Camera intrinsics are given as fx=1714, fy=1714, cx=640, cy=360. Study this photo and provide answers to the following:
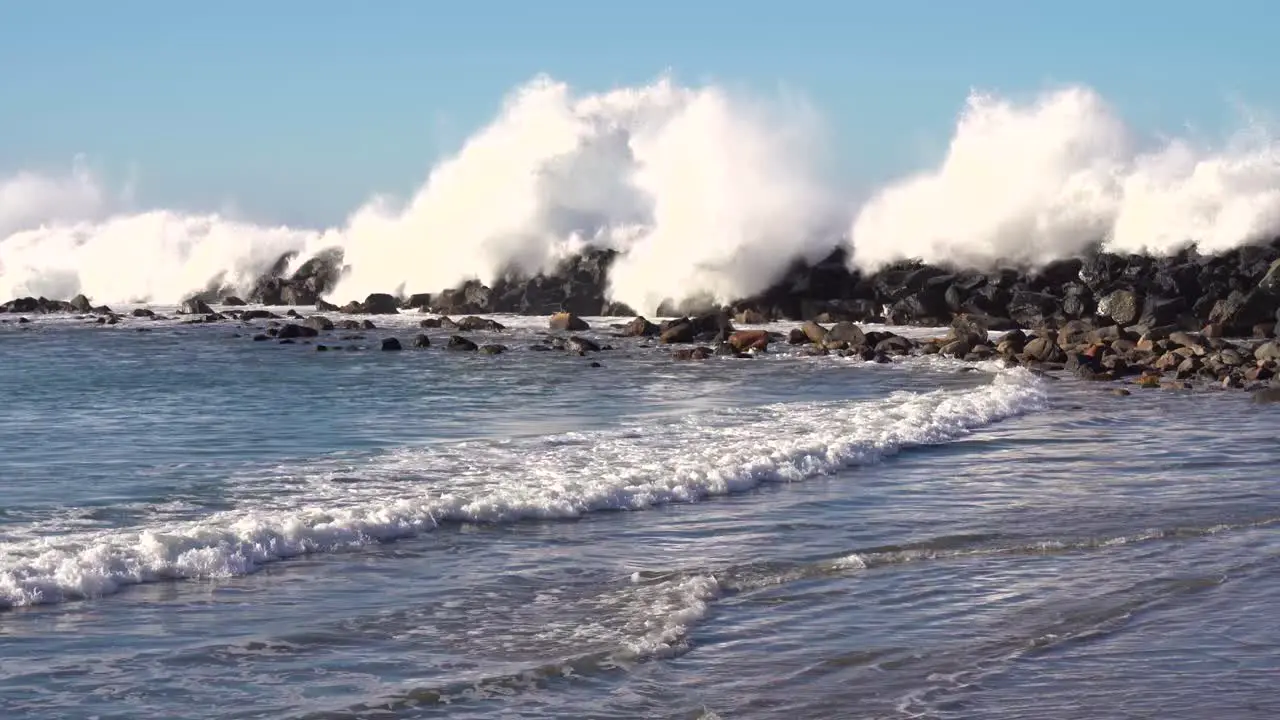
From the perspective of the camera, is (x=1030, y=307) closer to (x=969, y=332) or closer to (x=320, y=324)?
(x=969, y=332)

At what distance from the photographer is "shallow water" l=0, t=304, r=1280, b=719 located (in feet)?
26.2

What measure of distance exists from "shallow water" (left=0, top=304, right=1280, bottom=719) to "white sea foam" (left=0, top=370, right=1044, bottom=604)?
1.7 inches

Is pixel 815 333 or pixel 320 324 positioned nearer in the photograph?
pixel 815 333

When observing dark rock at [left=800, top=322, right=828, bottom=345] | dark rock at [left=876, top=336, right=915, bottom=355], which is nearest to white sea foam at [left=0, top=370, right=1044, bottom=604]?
dark rock at [left=876, top=336, right=915, bottom=355]

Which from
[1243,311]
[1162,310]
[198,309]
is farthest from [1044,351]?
[198,309]

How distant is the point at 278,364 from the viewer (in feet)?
100

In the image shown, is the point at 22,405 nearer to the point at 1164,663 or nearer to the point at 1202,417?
the point at 1202,417

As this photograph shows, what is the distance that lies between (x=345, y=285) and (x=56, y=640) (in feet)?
165

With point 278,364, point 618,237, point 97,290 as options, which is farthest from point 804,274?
point 97,290

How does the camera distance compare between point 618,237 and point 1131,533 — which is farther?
point 618,237

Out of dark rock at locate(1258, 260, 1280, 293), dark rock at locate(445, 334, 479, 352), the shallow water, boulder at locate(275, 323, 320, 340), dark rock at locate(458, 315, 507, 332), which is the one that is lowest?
the shallow water

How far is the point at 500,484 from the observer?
14461 mm

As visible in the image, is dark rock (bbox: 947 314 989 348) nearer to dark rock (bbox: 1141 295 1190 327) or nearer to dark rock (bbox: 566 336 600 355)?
dark rock (bbox: 1141 295 1190 327)

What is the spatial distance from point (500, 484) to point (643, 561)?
139 inches
